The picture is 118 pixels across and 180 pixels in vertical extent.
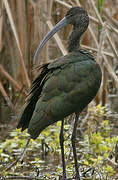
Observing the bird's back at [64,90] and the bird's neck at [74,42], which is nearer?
the bird's back at [64,90]

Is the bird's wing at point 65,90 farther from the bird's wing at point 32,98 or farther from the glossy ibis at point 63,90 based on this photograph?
the bird's wing at point 32,98

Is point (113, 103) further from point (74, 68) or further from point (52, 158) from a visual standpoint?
point (74, 68)

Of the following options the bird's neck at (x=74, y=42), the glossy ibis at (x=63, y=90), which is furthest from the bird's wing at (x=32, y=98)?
the bird's neck at (x=74, y=42)

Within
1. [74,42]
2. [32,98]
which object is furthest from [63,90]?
[74,42]

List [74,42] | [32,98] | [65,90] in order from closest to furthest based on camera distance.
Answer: [65,90], [32,98], [74,42]

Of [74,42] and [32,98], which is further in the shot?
[74,42]

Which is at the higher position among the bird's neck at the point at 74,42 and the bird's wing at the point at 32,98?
the bird's neck at the point at 74,42

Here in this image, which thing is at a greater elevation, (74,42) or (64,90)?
(74,42)

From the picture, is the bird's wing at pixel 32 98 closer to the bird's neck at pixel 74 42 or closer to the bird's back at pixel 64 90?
the bird's back at pixel 64 90

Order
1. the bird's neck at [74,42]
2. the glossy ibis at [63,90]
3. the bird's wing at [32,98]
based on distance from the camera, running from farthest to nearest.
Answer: the bird's neck at [74,42] → the bird's wing at [32,98] → the glossy ibis at [63,90]

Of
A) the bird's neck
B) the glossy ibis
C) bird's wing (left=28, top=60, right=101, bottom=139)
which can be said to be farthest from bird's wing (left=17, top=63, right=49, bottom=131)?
the bird's neck

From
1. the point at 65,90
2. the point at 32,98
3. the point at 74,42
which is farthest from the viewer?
the point at 74,42

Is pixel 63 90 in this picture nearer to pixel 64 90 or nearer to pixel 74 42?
pixel 64 90

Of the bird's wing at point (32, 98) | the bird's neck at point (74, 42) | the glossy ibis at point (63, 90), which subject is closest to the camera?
the glossy ibis at point (63, 90)
